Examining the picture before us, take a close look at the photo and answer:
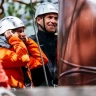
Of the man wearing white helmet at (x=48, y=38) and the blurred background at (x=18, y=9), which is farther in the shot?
the blurred background at (x=18, y=9)

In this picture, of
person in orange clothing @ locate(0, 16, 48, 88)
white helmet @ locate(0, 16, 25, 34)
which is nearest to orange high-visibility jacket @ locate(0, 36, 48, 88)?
person in orange clothing @ locate(0, 16, 48, 88)

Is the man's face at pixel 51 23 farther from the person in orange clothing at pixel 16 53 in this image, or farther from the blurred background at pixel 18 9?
the blurred background at pixel 18 9

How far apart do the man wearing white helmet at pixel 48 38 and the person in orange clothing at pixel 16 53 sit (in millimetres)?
127

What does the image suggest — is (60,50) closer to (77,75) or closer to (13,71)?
(77,75)

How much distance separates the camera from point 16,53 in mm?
3592

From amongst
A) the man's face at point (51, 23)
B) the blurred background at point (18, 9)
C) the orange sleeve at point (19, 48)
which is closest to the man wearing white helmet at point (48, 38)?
the man's face at point (51, 23)

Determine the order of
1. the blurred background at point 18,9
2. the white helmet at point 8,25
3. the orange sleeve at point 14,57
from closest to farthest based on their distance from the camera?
the orange sleeve at point 14,57, the white helmet at point 8,25, the blurred background at point 18,9

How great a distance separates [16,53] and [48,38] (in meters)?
0.58

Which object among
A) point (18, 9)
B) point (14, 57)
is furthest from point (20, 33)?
point (18, 9)

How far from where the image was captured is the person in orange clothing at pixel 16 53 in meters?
3.55

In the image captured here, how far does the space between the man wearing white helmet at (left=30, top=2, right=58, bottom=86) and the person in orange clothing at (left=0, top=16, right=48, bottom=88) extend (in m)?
0.13

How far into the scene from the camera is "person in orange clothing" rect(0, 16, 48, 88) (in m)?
3.55

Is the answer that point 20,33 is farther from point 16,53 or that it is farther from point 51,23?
point 16,53

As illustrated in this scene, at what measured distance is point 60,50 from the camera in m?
2.64
